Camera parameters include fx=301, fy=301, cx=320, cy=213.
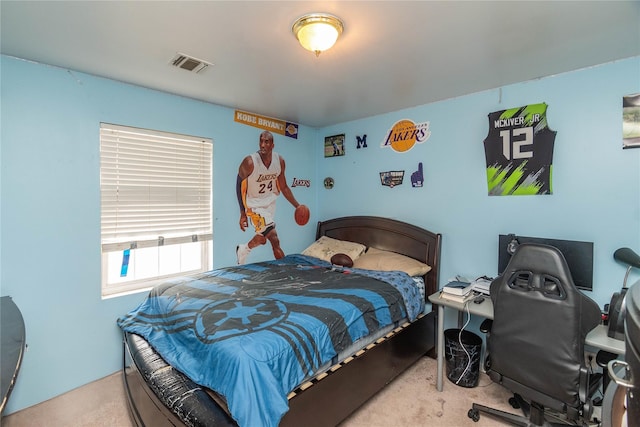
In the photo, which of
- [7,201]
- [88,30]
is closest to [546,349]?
[88,30]

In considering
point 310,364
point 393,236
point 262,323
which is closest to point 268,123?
point 393,236

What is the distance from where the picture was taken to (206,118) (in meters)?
3.09

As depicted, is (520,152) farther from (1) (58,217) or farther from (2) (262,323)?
(1) (58,217)

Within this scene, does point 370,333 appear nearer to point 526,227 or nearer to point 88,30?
point 526,227

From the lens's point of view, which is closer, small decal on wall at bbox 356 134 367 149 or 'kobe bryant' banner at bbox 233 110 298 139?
'kobe bryant' banner at bbox 233 110 298 139

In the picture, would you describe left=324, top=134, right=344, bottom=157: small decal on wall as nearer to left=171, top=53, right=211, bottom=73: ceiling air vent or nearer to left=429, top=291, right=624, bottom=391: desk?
left=171, top=53, right=211, bottom=73: ceiling air vent

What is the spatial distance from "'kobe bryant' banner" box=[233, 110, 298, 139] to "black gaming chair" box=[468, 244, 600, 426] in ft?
9.41

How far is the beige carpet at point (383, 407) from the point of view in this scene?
6.55 feet

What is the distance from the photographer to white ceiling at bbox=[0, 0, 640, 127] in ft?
5.13

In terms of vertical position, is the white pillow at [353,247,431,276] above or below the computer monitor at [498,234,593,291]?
below

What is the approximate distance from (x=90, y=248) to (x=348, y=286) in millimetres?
2093

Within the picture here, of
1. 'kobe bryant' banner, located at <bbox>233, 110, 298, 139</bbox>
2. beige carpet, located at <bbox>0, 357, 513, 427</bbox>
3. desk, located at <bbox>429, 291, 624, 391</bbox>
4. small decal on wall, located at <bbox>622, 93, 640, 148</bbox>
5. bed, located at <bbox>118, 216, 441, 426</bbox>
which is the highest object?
'kobe bryant' banner, located at <bbox>233, 110, 298, 139</bbox>

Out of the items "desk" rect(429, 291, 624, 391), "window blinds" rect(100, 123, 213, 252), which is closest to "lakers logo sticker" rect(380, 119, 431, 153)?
"desk" rect(429, 291, 624, 391)

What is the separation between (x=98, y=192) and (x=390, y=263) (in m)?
2.64
